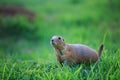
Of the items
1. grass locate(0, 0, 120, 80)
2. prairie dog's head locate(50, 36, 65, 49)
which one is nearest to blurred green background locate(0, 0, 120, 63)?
grass locate(0, 0, 120, 80)

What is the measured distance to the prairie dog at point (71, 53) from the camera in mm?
6094

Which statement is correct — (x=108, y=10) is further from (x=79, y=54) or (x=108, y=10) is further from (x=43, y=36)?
(x=79, y=54)

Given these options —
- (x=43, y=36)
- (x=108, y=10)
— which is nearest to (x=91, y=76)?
(x=43, y=36)

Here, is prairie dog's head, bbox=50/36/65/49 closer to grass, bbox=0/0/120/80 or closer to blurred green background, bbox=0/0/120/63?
grass, bbox=0/0/120/80

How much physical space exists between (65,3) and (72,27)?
12.4 ft

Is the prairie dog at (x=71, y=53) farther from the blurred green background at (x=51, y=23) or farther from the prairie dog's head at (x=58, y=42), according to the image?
the blurred green background at (x=51, y=23)

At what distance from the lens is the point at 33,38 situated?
488 inches

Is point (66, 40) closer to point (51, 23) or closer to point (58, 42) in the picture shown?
point (58, 42)

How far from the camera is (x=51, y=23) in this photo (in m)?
13.5

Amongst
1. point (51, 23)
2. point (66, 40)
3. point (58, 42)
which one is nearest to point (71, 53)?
point (58, 42)

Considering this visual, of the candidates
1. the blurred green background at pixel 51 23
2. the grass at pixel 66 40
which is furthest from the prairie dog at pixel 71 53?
the blurred green background at pixel 51 23

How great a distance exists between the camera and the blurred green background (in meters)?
11.6

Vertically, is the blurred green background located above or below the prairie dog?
above

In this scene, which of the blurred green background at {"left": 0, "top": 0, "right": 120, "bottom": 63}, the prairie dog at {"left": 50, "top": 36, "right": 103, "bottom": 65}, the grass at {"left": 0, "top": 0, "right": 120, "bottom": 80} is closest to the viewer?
the grass at {"left": 0, "top": 0, "right": 120, "bottom": 80}
